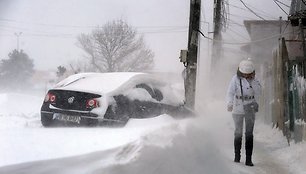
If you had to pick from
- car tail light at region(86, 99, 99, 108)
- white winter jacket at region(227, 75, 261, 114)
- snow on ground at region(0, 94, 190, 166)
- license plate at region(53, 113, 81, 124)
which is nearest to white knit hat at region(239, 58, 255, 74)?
white winter jacket at region(227, 75, 261, 114)

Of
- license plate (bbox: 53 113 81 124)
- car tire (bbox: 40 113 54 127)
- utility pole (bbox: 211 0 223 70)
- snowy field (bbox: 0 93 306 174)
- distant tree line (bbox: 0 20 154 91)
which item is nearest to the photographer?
snowy field (bbox: 0 93 306 174)

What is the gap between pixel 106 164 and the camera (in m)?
3.84

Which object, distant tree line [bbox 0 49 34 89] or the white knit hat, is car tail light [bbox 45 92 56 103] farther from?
distant tree line [bbox 0 49 34 89]

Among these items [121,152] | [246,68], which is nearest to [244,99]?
[246,68]

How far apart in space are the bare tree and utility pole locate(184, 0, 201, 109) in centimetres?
3631

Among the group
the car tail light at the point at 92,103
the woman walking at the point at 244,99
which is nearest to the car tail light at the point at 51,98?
the car tail light at the point at 92,103

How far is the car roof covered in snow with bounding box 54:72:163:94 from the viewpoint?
7.28 m

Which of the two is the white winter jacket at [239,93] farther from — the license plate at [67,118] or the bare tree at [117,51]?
the bare tree at [117,51]

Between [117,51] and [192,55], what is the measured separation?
124ft

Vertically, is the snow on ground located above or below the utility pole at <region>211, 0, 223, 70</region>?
below

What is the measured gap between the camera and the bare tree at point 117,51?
49344 mm

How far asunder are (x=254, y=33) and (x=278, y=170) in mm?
36222

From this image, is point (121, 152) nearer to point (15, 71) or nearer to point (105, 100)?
point (105, 100)

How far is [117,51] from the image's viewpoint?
49.5m
